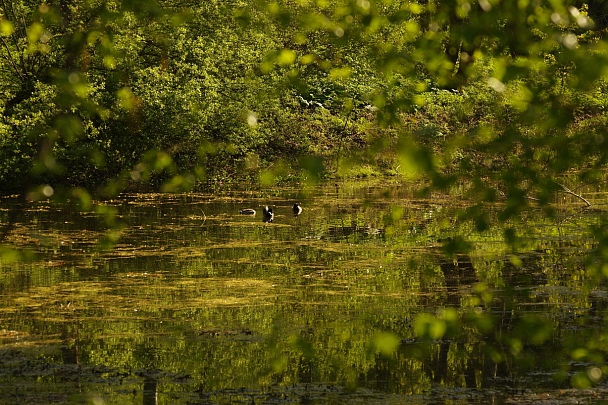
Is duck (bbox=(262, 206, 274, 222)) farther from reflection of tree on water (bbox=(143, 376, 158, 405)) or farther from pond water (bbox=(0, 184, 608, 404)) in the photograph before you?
reflection of tree on water (bbox=(143, 376, 158, 405))

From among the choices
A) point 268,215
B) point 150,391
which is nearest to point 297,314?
point 150,391

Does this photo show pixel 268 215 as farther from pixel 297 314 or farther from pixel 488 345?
pixel 488 345

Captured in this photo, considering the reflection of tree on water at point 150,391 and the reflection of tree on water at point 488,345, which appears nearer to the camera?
the reflection of tree on water at point 150,391

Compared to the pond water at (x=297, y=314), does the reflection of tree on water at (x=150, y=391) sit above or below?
below

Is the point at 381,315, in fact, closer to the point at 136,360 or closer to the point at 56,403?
the point at 136,360

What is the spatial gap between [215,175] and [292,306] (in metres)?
12.8

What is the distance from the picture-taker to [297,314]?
10.3 m

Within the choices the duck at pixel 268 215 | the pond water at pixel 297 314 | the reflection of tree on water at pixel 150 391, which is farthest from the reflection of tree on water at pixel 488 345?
the duck at pixel 268 215

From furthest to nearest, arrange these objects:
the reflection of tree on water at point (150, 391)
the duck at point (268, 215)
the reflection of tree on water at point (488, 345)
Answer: the duck at point (268, 215)
the reflection of tree on water at point (488, 345)
the reflection of tree on water at point (150, 391)

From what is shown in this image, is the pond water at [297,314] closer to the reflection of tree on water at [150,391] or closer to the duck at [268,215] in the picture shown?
the reflection of tree on water at [150,391]

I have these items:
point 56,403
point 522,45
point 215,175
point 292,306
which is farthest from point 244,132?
point 522,45

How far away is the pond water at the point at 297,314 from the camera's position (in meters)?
7.52

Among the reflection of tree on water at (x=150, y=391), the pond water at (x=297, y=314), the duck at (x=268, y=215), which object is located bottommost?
the reflection of tree on water at (x=150, y=391)

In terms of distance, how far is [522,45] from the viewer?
3.86m
